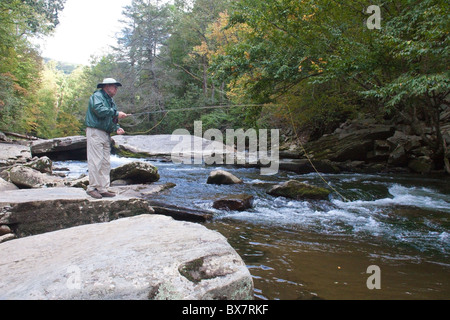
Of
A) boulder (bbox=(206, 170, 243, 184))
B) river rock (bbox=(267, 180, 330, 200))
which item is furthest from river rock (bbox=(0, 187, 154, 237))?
boulder (bbox=(206, 170, 243, 184))

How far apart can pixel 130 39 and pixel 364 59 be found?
25304mm

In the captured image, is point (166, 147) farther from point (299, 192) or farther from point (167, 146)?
point (299, 192)

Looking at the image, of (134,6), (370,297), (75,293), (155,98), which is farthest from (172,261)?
(134,6)

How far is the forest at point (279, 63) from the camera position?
823 centimetres

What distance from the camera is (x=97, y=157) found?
4648 mm

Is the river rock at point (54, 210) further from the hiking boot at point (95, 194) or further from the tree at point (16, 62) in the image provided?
the tree at point (16, 62)

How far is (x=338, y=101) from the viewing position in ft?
49.0

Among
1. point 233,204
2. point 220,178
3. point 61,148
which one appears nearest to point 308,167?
point 220,178

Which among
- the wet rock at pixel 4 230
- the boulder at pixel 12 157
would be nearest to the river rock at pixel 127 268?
the wet rock at pixel 4 230

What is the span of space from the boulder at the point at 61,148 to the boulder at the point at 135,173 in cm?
858

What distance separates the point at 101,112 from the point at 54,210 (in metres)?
1.50

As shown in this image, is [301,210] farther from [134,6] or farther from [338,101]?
[134,6]

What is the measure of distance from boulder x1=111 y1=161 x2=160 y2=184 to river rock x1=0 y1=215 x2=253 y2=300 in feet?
19.0

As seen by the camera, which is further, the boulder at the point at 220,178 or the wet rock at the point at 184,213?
the boulder at the point at 220,178
